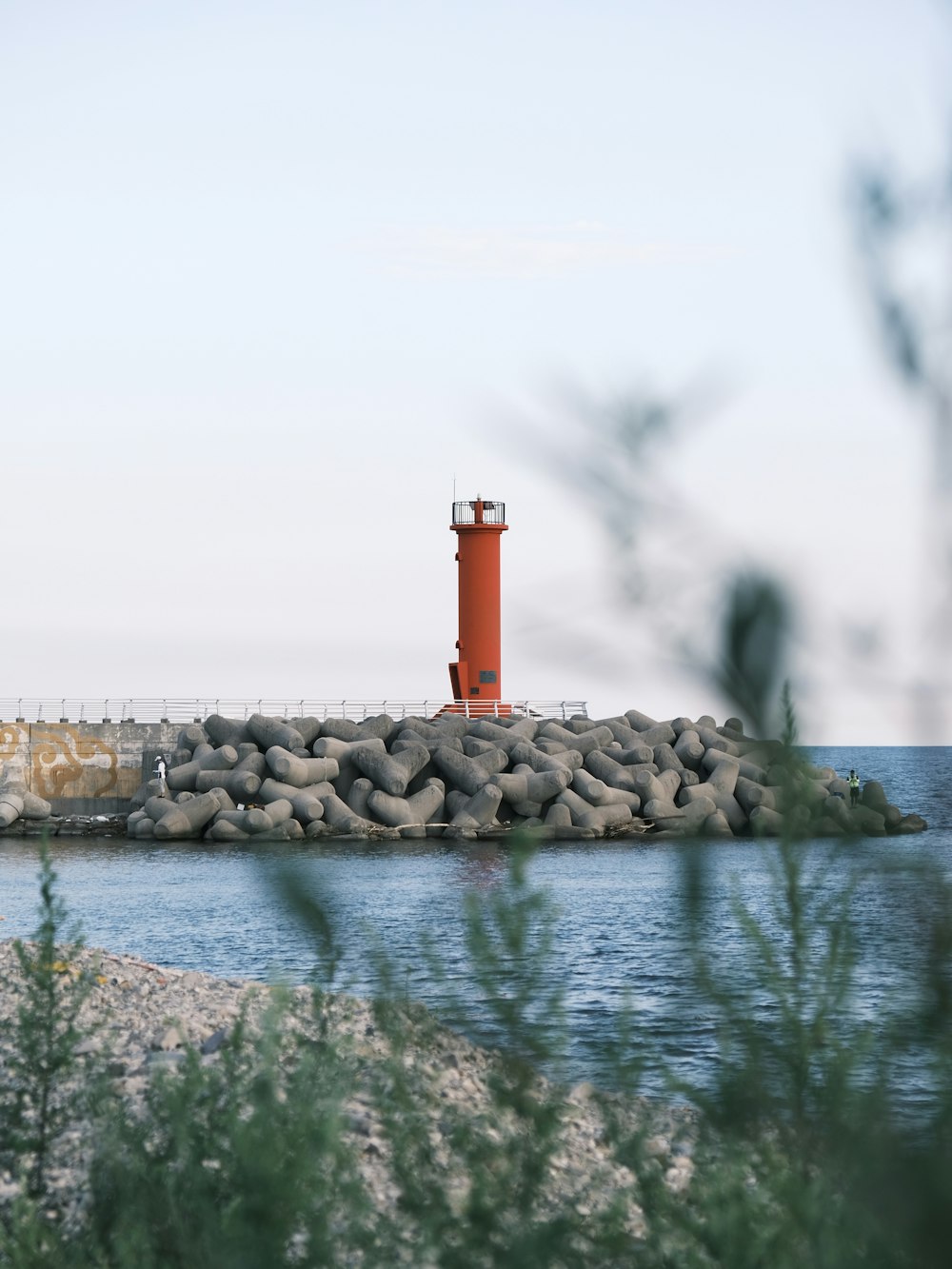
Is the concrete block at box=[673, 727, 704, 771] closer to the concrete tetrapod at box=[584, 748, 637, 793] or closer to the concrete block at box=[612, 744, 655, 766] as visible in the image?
the concrete block at box=[612, 744, 655, 766]

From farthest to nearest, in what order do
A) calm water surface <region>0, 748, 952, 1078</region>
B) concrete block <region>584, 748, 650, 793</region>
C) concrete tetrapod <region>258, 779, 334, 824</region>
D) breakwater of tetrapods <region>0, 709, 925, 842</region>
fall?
concrete block <region>584, 748, 650, 793</region>, breakwater of tetrapods <region>0, 709, 925, 842</region>, concrete tetrapod <region>258, 779, 334, 824</region>, calm water surface <region>0, 748, 952, 1078</region>

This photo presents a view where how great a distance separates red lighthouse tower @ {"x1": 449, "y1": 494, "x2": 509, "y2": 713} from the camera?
35125mm

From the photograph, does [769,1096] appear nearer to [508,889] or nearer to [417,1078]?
[508,889]

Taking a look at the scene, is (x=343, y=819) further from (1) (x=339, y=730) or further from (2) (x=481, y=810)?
(1) (x=339, y=730)

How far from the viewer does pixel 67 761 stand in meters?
33.7

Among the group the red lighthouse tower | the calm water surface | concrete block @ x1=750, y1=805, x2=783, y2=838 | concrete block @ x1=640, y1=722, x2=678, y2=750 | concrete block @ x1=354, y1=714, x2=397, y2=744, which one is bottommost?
the calm water surface

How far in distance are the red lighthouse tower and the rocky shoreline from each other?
908 inches

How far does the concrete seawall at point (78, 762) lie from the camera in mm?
33562

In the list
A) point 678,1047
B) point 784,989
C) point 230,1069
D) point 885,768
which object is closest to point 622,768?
point 678,1047

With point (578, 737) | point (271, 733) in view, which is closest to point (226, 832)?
point (271, 733)

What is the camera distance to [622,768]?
29859 millimetres

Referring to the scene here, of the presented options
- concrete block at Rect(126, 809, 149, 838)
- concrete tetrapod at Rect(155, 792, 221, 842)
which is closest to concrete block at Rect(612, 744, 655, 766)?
concrete tetrapod at Rect(155, 792, 221, 842)

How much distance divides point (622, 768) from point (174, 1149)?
25587mm

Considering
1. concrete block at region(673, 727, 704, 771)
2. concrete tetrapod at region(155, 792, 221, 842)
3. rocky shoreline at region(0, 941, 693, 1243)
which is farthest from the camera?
concrete block at region(673, 727, 704, 771)
